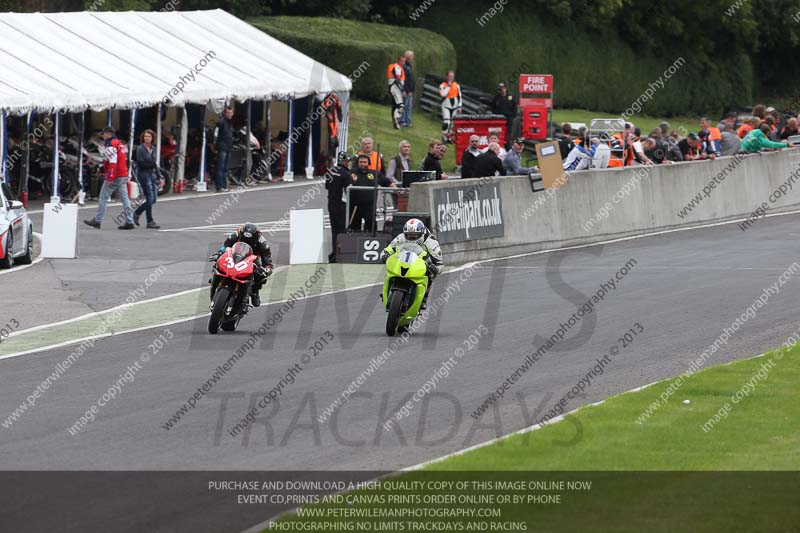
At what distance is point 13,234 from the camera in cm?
2267

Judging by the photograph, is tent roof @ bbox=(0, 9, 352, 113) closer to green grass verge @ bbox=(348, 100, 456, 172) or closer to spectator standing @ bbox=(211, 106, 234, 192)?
spectator standing @ bbox=(211, 106, 234, 192)

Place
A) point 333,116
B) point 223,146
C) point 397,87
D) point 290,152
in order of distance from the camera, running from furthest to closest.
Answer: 1. point 397,87
2. point 290,152
3. point 333,116
4. point 223,146

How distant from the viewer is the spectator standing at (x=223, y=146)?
32938 mm

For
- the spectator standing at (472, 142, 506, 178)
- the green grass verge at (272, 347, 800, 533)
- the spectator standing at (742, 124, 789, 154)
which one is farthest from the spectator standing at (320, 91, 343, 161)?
the green grass verge at (272, 347, 800, 533)

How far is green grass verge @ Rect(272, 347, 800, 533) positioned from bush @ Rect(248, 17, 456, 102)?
33.0 m

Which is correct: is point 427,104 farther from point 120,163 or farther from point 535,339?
point 535,339

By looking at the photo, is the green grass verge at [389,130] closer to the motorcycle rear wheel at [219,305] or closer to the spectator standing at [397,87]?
the spectator standing at [397,87]

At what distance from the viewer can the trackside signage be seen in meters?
23.2

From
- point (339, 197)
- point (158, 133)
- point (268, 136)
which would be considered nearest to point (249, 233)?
point (339, 197)

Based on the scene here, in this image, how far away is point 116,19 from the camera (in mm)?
34438

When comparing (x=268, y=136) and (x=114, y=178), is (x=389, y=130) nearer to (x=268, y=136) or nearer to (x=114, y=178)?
(x=268, y=136)

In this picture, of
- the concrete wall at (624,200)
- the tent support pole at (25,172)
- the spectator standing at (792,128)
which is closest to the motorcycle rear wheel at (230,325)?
the concrete wall at (624,200)
